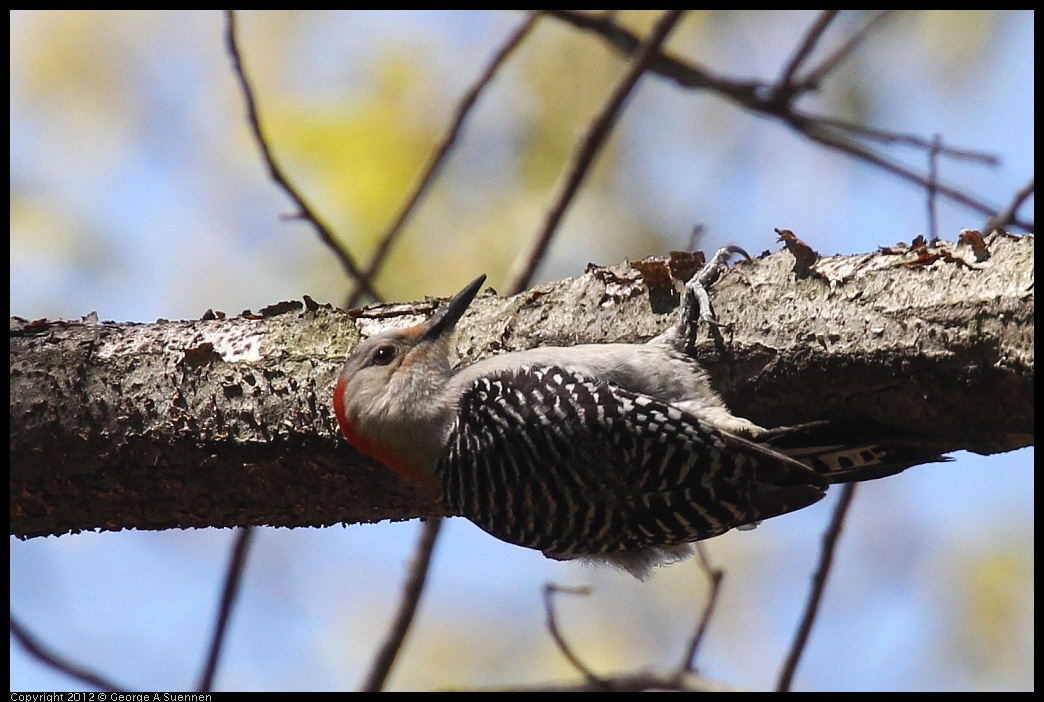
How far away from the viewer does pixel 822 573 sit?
14.3 feet

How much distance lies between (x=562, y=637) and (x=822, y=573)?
125cm

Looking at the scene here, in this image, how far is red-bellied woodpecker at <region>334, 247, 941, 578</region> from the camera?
351 centimetres

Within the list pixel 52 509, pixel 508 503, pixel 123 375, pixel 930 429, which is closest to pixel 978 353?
pixel 930 429

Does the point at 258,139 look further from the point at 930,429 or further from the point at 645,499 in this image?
the point at 930,429

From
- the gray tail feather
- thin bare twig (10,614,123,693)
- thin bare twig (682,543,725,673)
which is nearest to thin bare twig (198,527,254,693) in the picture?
thin bare twig (10,614,123,693)

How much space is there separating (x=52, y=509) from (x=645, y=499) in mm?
2290

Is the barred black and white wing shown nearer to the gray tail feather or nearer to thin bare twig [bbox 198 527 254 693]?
the gray tail feather

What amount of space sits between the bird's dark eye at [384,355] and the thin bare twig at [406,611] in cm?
100

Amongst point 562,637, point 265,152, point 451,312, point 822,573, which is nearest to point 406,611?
point 562,637

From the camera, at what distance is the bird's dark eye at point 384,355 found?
4.16 metres

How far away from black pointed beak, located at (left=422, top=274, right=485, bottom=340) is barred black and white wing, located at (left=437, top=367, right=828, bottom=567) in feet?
1.50

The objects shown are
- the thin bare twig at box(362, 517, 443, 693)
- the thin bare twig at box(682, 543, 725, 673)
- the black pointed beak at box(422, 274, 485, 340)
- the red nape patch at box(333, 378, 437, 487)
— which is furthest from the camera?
the thin bare twig at box(362, 517, 443, 693)

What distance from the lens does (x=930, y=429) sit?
3406mm

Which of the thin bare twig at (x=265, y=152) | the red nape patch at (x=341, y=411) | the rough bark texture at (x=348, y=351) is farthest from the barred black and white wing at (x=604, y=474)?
the thin bare twig at (x=265, y=152)
